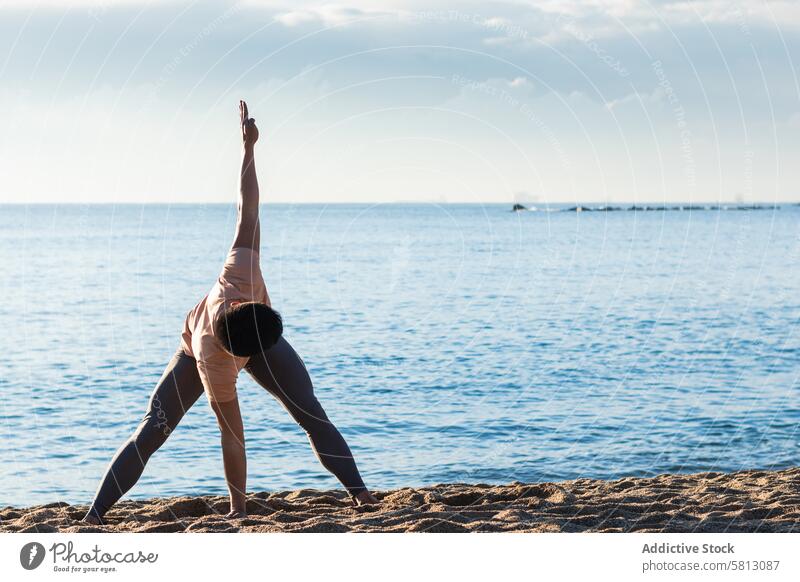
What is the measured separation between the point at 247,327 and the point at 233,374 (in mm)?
534

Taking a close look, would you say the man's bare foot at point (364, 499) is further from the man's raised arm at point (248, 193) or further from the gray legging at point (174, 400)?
the man's raised arm at point (248, 193)

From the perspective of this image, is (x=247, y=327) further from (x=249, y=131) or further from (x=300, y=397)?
(x=249, y=131)

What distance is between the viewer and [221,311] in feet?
20.3

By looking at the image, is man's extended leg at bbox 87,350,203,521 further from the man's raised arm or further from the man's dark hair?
the man's raised arm

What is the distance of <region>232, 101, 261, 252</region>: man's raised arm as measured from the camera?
21.2ft

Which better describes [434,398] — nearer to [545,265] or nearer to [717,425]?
[717,425]

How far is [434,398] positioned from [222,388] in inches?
374

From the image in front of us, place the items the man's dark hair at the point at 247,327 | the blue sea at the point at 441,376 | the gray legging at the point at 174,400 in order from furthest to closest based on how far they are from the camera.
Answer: the blue sea at the point at 441,376 → the gray legging at the point at 174,400 → the man's dark hair at the point at 247,327

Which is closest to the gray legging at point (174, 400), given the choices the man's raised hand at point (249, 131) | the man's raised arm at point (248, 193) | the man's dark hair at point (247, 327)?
the man's dark hair at point (247, 327)

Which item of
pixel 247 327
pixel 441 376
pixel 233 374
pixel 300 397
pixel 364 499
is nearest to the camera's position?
pixel 247 327

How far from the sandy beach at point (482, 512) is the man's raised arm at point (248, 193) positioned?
6.38 feet

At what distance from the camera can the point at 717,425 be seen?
14.1 m

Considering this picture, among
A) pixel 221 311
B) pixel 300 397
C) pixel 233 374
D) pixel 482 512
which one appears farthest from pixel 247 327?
pixel 482 512

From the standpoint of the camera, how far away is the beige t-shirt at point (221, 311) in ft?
20.6
